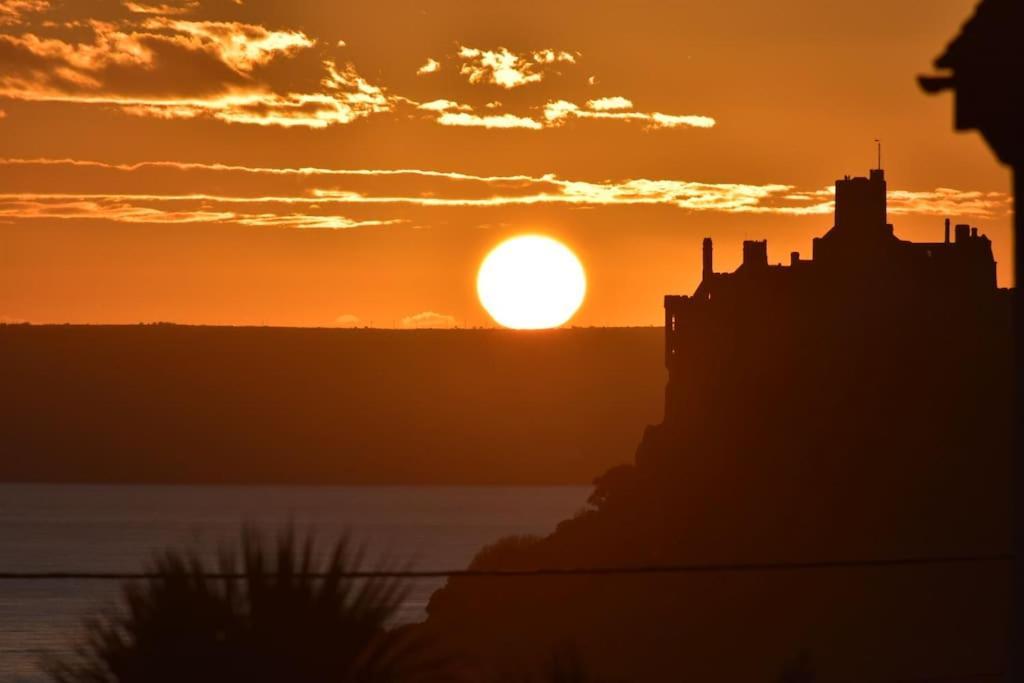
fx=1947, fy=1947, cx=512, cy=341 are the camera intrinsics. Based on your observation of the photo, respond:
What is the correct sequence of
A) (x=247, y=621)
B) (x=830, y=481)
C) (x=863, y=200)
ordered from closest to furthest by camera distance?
(x=247, y=621) < (x=863, y=200) < (x=830, y=481)

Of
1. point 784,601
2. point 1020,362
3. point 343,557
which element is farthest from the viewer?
point 784,601

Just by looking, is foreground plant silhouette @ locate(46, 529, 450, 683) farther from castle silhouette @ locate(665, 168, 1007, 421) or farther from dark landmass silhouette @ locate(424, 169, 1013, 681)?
castle silhouette @ locate(665, 168, 1007, 421)

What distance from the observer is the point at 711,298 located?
88.2m

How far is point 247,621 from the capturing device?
12891mm

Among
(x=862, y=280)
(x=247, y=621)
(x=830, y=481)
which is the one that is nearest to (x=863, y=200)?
(x=862, y=280)

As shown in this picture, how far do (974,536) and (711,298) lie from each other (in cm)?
1686

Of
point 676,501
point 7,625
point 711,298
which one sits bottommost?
point 7,625

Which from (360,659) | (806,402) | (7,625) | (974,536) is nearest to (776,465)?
(806,402)

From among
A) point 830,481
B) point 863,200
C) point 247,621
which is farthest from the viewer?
point 830,481

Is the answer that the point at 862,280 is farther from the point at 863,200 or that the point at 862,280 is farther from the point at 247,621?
the point at 247,621

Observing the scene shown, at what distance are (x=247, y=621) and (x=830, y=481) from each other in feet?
236

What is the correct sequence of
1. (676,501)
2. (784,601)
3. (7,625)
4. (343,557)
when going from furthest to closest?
1. (7,625)
2. (676,501)
3. (784,601)
4. (343,557)

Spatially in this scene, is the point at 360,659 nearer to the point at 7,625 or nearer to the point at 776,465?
the point at 776,465

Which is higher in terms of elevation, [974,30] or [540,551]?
[974,30]
